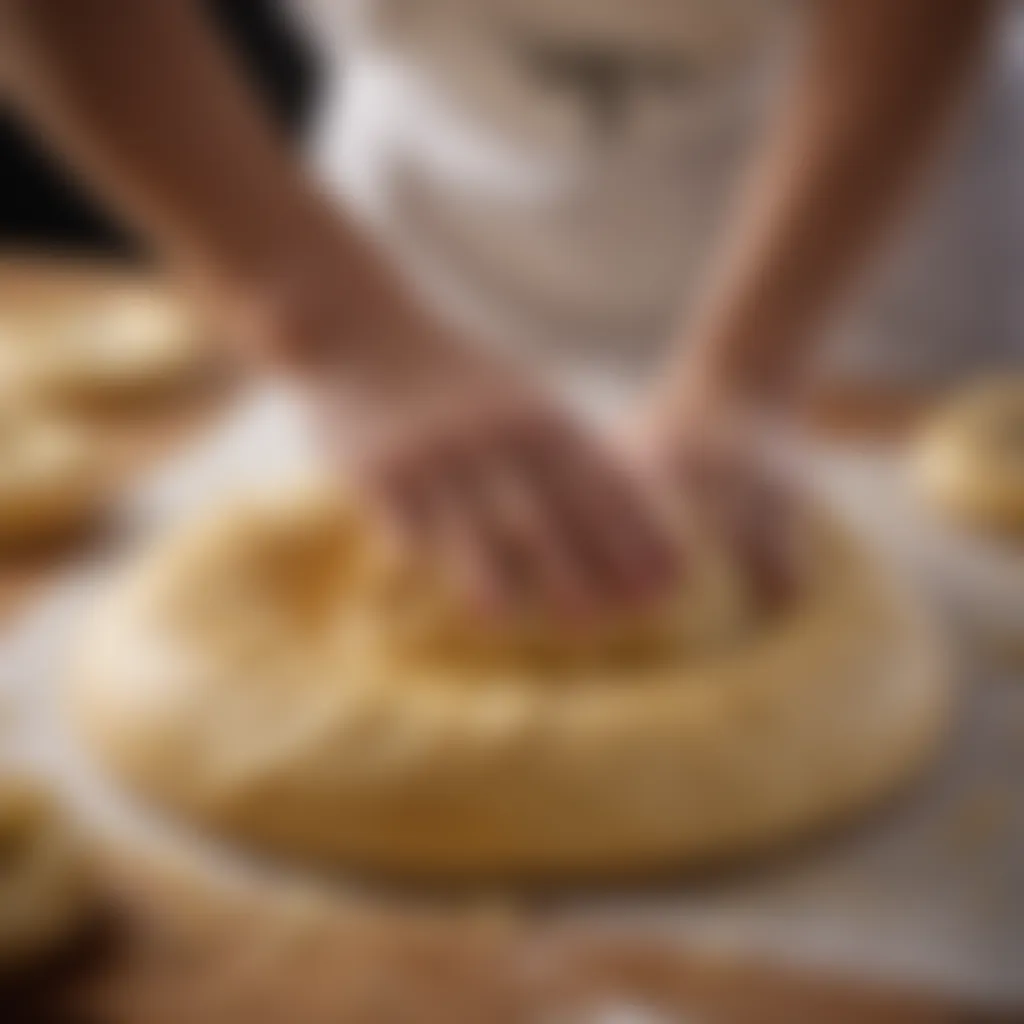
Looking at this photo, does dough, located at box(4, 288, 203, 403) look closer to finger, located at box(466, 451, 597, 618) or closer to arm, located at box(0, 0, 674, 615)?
arm, located at box(0, 0, 674, 615)

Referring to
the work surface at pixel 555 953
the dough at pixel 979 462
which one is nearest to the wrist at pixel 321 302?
the work surface at pixel 555 953

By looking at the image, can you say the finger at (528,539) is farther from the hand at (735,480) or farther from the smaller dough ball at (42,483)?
the smaller dough ball at (42,483)

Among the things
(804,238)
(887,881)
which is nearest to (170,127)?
(804,238)

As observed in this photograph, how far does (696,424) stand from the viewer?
35.9 inches

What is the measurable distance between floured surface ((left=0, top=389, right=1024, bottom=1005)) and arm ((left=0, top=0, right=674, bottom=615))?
0.15 metres

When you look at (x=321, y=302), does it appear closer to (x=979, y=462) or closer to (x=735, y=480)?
(x=735, y=480)

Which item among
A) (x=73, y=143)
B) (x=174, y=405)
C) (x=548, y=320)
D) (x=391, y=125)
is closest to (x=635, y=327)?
(x=548, y=320)

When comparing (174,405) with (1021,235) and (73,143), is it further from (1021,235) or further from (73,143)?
(1021,235)

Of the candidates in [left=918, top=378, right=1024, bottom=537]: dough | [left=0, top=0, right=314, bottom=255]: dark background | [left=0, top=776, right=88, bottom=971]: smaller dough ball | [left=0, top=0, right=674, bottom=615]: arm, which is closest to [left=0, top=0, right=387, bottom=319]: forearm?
[left=0, top=0, right=674, bottom=615]: arm

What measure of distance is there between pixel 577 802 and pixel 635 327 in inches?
19.3

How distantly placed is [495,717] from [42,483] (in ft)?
1.21

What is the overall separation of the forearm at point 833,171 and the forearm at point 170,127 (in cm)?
20

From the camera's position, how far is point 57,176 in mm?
1545

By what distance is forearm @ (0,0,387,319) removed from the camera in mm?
832
